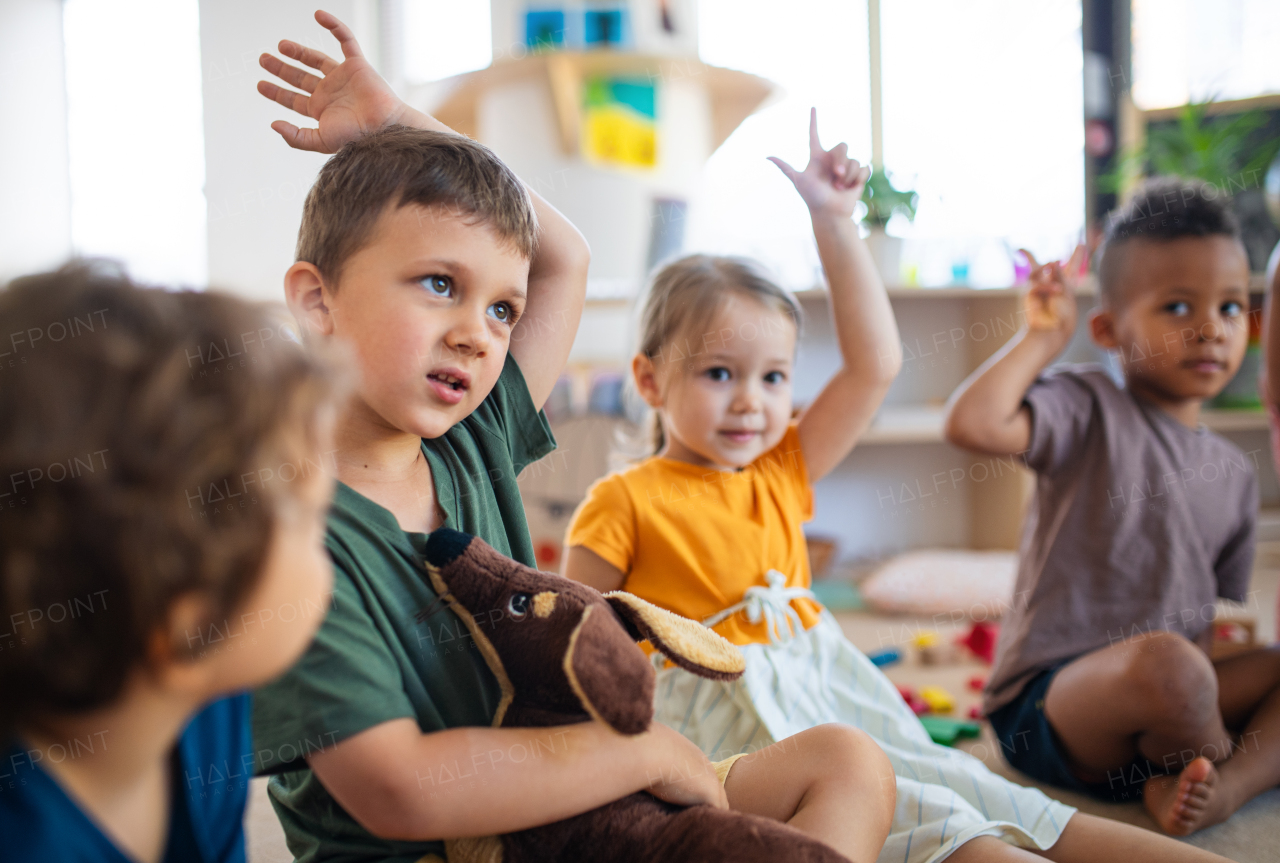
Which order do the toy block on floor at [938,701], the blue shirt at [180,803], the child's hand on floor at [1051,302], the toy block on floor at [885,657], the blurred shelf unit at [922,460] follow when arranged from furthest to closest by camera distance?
the blurred shelf unit at [922,460] < the toy block on floor at [885,657] < the toy block on floor at [938,701] < the child's hand on floor at [1051,302] < the blue shirt at [180,803]

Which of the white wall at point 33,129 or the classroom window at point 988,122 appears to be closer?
the classroom window at point 988,122

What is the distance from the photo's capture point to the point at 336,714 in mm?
497

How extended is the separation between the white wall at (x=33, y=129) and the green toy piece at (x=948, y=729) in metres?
3.09

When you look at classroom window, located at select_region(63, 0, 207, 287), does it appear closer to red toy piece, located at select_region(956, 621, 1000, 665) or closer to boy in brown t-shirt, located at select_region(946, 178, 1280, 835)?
red toy piece, located at select_region(956, 621, 1000, 665)

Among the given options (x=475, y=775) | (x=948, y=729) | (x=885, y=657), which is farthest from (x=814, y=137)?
(x=885, y=657)

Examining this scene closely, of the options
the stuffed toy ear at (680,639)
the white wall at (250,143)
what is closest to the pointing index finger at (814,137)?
the stuffed toy ear at (680,639)

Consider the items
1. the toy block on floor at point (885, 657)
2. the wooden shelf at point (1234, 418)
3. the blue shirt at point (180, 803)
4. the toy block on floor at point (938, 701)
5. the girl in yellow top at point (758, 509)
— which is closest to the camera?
the blue shirt at point (180, 803)

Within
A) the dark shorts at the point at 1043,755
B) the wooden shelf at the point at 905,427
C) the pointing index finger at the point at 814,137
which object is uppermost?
the pointing index finger at the point at 814,137

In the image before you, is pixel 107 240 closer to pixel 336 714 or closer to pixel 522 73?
pixel 522 73

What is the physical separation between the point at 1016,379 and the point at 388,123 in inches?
31.7

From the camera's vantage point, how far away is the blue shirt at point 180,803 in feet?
1.32

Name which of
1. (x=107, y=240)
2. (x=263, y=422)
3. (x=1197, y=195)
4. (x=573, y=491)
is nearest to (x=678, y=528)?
(x=263, y=422)

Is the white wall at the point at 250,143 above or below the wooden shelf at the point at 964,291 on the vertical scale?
above

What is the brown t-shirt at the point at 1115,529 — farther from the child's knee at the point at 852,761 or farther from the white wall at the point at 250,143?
the white wall at the point at 250,143
